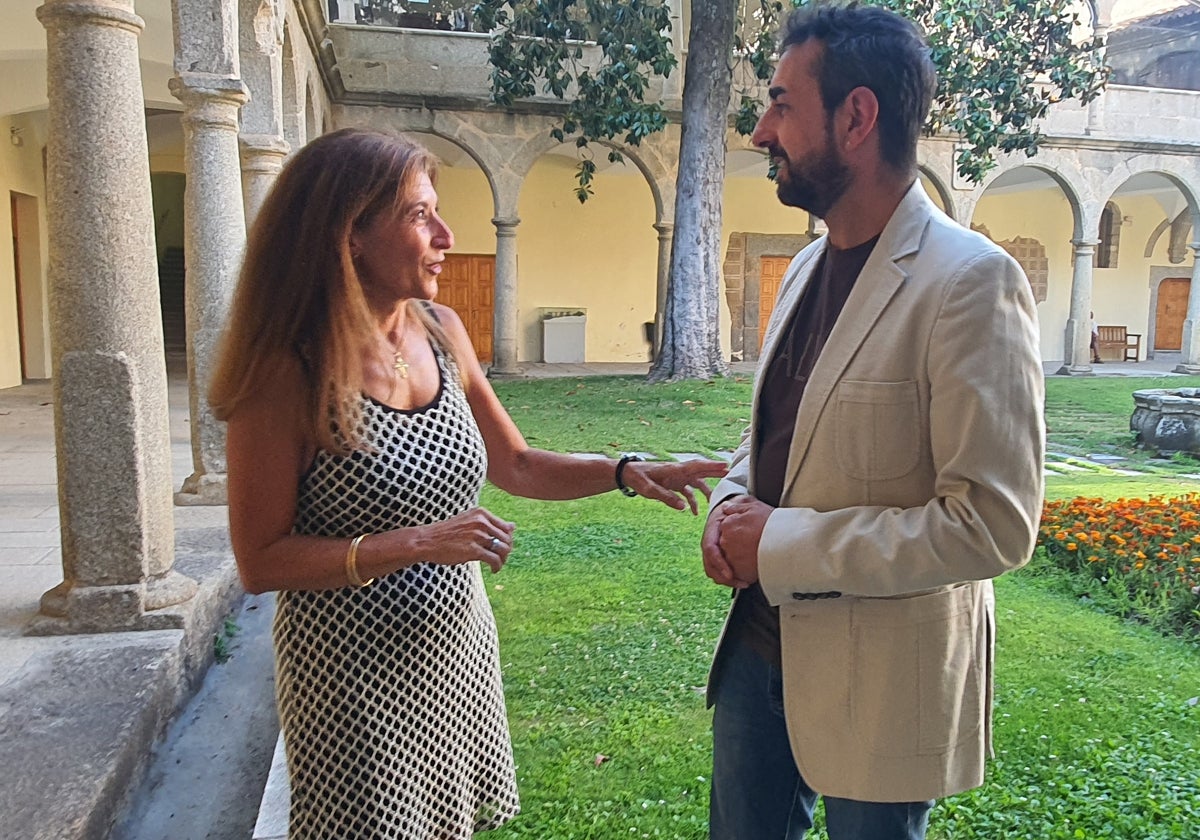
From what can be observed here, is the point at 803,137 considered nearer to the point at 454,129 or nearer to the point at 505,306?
the point at 505,306

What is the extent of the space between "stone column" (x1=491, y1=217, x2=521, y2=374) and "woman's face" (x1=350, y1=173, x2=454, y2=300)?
13777 mm

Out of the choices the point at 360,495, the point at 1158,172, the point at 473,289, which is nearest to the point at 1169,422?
the point at 360,495

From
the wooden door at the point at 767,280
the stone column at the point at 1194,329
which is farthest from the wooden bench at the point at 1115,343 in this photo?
the wooden door at the point at 767,280

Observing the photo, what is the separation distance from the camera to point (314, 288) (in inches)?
59.7

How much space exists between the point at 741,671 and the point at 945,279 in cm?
84

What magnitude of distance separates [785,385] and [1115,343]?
24271mm

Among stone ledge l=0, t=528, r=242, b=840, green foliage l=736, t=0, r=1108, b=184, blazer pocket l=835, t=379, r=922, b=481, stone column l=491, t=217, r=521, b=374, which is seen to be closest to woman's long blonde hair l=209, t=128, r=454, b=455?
blazer pocket l=835, t=379, r=922, b=481

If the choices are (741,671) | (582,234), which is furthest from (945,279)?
(582,234)

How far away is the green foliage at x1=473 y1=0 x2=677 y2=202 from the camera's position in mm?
12586

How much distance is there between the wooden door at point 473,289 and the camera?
1922 centimetres

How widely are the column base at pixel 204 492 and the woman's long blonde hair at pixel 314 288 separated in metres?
4.36

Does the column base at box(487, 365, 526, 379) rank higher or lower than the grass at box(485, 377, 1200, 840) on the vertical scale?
higher

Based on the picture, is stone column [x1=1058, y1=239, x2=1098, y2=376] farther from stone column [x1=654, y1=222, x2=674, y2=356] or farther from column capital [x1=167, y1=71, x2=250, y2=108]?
column capital [x1=167, y1=71, x2=250, y2=108]

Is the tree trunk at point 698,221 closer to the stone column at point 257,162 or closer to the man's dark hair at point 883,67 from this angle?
the stone column at point 257,162
